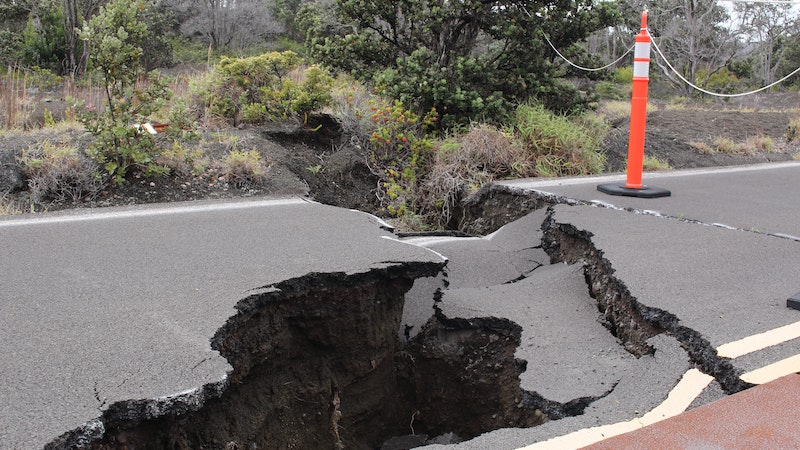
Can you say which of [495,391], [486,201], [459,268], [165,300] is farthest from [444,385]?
[486,201]

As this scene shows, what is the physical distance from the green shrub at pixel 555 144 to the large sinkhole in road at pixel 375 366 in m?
3.56

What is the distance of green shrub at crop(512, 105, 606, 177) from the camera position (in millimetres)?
8586

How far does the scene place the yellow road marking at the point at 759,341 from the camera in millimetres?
3258

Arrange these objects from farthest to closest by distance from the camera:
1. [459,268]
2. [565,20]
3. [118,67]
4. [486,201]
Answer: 1. [565,20]
2. [486,201]
3. [118,67]
4. [459,268]

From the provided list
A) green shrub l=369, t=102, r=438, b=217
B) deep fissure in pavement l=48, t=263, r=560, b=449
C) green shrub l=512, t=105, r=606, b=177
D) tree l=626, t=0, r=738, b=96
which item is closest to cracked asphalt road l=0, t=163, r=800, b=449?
deep fissure in pavement l=48, t=263, r=560, b=449

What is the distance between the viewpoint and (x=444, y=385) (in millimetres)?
4609

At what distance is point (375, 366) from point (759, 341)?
224 cm

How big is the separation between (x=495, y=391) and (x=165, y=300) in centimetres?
200

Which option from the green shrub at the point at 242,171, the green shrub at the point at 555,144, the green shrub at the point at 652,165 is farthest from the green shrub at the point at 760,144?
the green shrub at the point at 242,171

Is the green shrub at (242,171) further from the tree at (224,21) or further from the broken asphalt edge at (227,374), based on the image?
the tree at (224,21)

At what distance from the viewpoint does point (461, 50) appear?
9.80m

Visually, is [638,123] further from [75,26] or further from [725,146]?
[75,26]

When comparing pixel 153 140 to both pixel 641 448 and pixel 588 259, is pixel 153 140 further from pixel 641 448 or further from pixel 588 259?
pixel 641 448

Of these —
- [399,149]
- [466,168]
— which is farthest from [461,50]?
[466,168]
